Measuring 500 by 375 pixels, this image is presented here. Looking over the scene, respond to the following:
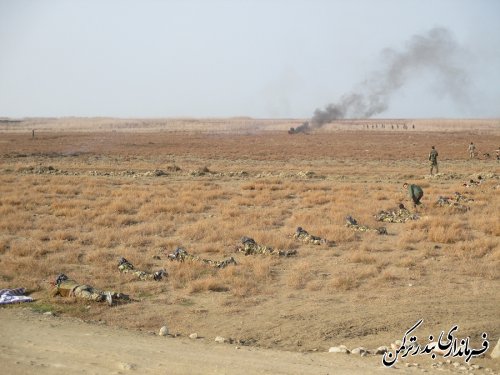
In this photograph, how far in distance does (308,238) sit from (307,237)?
0.07 metres

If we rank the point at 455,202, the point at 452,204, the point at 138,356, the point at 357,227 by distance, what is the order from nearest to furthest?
the point at 138,356 < the point at 357,227 < the point at 452,204 < the point at 455,202

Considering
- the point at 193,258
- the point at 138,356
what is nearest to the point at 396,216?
the point at 193,258

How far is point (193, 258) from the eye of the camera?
44.1 ft

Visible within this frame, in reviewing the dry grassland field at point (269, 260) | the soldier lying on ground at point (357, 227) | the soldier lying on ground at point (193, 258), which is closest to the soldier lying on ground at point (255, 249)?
the dry grassland field at point (269, 260)

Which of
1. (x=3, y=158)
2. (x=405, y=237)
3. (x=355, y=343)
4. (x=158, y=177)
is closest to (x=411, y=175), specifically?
(x=158, y=177)

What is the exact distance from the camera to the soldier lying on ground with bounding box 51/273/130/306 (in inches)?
407

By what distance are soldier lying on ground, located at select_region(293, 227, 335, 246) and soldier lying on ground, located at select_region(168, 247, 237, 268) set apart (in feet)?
10.8

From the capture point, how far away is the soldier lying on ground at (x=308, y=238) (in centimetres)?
1548

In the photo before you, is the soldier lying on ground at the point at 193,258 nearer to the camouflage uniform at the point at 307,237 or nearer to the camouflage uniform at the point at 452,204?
the camouflage uniform at the point at 307,237

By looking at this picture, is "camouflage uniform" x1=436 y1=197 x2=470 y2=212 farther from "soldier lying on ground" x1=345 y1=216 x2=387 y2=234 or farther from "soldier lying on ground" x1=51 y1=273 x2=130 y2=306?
"soldier lying on ground" x1=51 y1=273 x2=130 y2=306

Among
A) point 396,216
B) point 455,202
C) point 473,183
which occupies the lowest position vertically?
point 396,216

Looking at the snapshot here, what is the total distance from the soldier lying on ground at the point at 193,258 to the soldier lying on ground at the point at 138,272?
46.3 inches

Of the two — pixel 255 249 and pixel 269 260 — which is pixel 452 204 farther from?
pixel 269 260

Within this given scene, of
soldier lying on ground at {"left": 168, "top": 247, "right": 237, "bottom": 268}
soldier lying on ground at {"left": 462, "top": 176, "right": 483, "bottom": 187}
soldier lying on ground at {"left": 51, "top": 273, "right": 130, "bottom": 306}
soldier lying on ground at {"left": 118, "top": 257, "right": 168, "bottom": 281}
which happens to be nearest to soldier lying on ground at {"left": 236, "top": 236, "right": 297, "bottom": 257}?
soldier lying on ground at {"left": 168, "top": 247, "right": 237, "bottom": 268}
